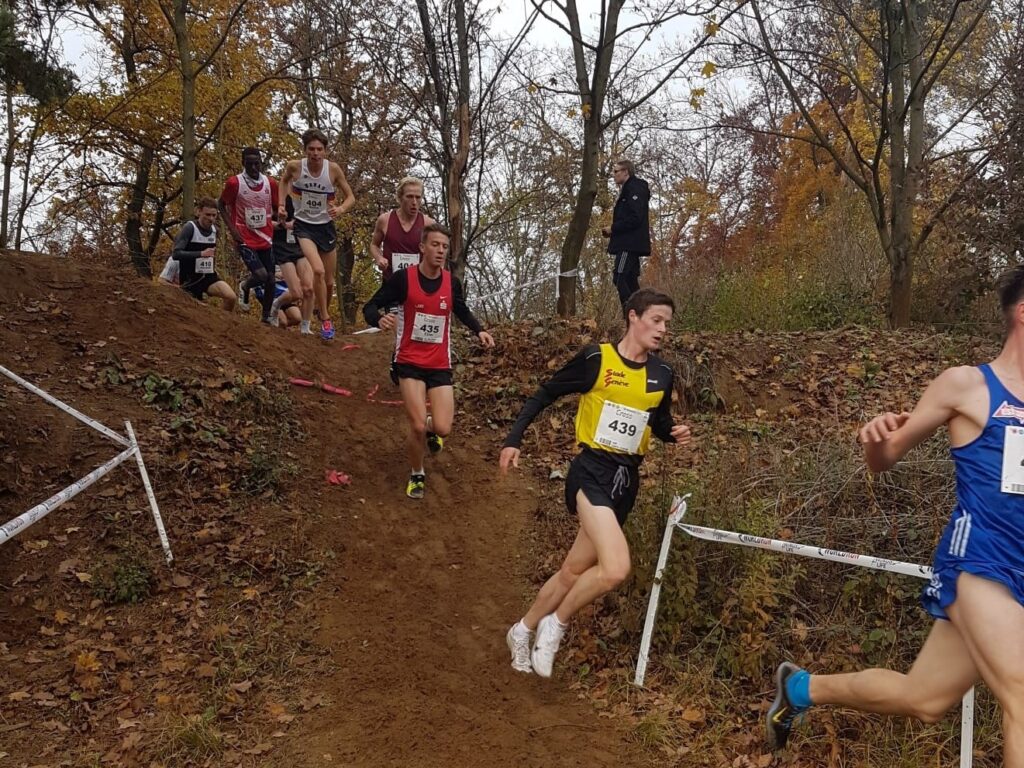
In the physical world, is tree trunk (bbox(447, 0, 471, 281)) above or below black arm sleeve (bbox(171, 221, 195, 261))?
above

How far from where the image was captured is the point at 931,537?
4047mm

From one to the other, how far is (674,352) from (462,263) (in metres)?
3.82

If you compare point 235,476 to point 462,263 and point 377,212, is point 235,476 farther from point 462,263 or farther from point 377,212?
point 377,212

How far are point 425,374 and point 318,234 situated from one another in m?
3.35

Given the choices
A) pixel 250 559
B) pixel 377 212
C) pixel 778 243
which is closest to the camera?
pixel 250 559

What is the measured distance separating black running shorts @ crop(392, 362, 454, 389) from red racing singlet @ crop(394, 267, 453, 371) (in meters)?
0.03

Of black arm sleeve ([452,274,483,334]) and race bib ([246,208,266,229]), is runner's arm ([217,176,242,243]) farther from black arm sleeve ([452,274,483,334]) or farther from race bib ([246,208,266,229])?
black arm sleeve ([452,274,483,334])

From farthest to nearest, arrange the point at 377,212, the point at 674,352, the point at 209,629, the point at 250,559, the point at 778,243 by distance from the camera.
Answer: the point at 778,243, the point at 377,212, the point at 674,352, the point at 250,559, the point at 209,629

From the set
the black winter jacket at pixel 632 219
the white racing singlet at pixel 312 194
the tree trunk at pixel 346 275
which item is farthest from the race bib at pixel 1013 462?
the tree trunk at pixel 346 275

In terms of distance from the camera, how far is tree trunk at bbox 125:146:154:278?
20.5 meters

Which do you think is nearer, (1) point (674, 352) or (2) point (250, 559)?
(2) point (250, 559)

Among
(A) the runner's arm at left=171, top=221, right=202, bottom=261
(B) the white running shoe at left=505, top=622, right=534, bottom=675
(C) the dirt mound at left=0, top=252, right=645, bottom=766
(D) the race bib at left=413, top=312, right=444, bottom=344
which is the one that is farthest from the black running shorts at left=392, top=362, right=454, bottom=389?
(A) the runner's arm at left=171, top=221, right=202, bottom=261

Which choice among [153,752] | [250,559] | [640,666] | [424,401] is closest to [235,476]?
[250,559]

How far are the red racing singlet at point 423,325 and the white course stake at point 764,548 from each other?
A: 2.65m
